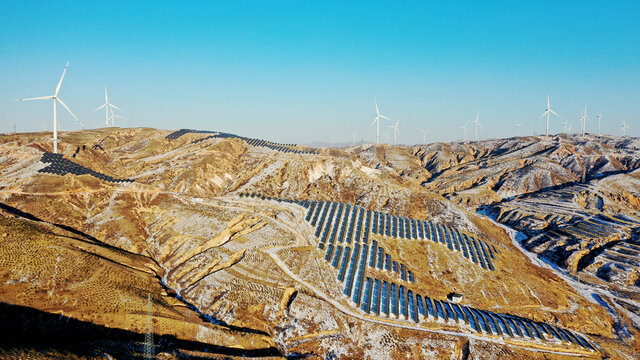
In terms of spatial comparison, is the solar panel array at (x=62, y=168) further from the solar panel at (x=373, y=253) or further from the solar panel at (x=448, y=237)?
the solar panel at (x=448, y=237)

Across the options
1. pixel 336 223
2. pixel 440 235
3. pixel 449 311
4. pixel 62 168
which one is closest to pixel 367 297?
pixel 449 311

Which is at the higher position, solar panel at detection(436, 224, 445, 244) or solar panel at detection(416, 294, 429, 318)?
solar panel at detection(436, 224, 445, 244)

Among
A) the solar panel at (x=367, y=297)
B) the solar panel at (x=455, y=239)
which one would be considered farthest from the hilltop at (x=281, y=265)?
the solar panel at (x=455, y=239)

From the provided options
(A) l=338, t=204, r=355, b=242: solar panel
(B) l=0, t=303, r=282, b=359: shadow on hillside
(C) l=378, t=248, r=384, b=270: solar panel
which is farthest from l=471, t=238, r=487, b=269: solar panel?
(B) l=0, t=303, r=282, b=359: shadow on hillside

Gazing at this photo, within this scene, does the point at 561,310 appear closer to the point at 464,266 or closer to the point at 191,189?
the point at 464,266

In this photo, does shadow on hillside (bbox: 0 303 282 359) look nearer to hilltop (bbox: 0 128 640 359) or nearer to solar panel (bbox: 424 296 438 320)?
hilltop (bbox: 0 128 640 359)

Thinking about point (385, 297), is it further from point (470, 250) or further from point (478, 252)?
point (478, 252)
